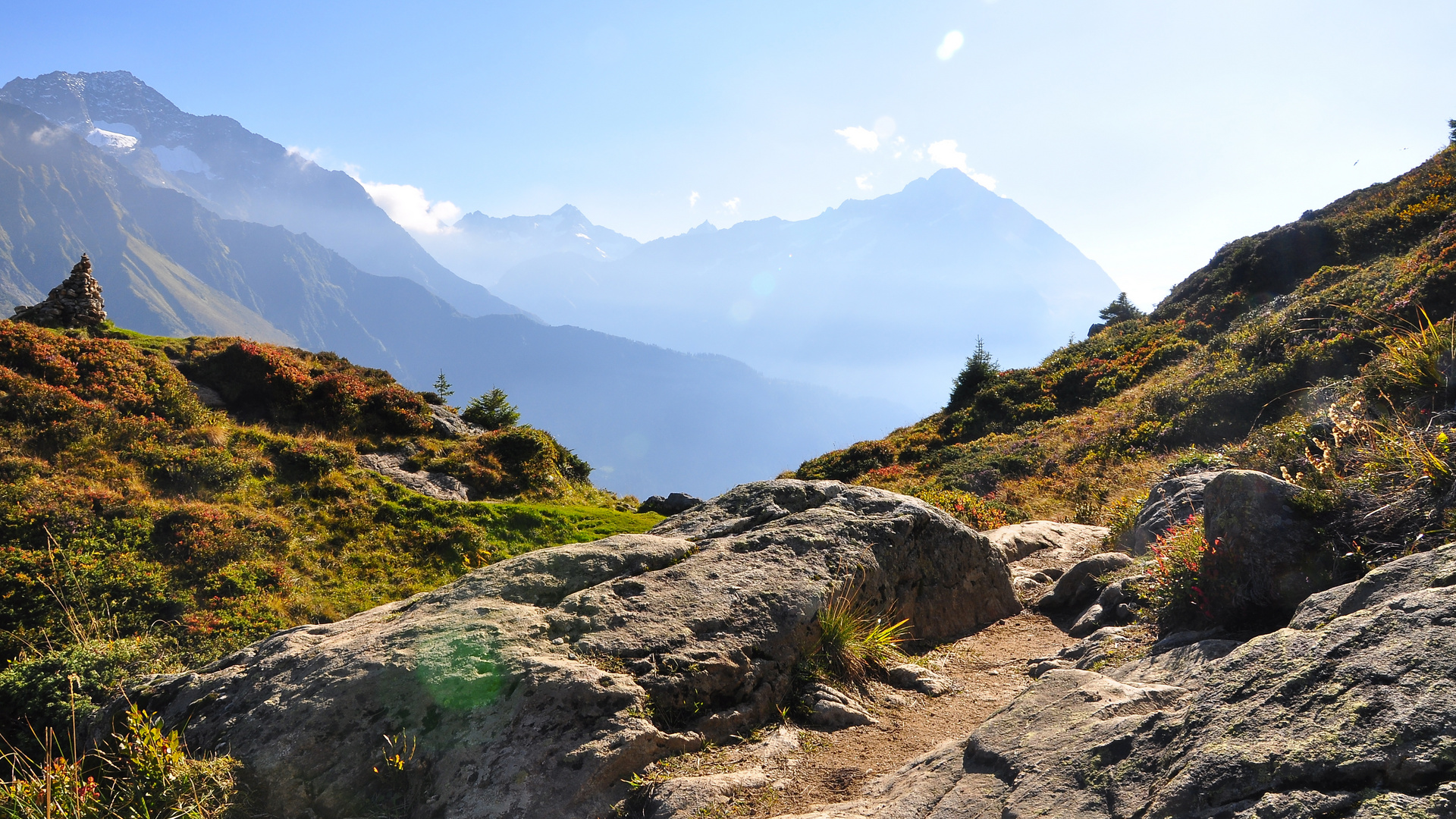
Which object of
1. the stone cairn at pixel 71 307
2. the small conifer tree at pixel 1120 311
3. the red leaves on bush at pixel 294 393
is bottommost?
the red leaves on bush at pixel 294 393

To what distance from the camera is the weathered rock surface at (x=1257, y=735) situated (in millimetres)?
2453

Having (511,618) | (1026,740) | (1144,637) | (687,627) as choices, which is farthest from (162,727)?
(1144,637)

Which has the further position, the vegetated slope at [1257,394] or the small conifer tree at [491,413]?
the small conifer tree at [491,413]

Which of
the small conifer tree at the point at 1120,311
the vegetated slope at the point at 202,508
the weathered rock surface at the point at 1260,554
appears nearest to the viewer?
the weathered rock surface at the point at 1260,554

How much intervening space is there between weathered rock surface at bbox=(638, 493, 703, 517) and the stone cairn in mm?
20114

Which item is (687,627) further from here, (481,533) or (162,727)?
(481,533)

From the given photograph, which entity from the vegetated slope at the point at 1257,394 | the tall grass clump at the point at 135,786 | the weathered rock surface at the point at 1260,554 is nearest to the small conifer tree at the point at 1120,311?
the vegetated slope at the point at 1257,394

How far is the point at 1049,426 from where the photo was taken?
24.5m

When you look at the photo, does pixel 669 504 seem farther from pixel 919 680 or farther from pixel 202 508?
pixel 919 680

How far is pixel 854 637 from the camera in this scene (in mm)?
Answer: 6547

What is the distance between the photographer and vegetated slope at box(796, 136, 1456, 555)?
6.07 metres

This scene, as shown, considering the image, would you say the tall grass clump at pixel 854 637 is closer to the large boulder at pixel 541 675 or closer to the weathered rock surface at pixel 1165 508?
the large boulder at pixel 541 675

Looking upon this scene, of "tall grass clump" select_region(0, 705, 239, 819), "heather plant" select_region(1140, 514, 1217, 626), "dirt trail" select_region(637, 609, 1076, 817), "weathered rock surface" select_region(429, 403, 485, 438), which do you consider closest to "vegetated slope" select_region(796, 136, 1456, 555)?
"heather plant" select_region(1140, 514, 1217, 626)

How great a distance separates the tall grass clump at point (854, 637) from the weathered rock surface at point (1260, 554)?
296 cm
